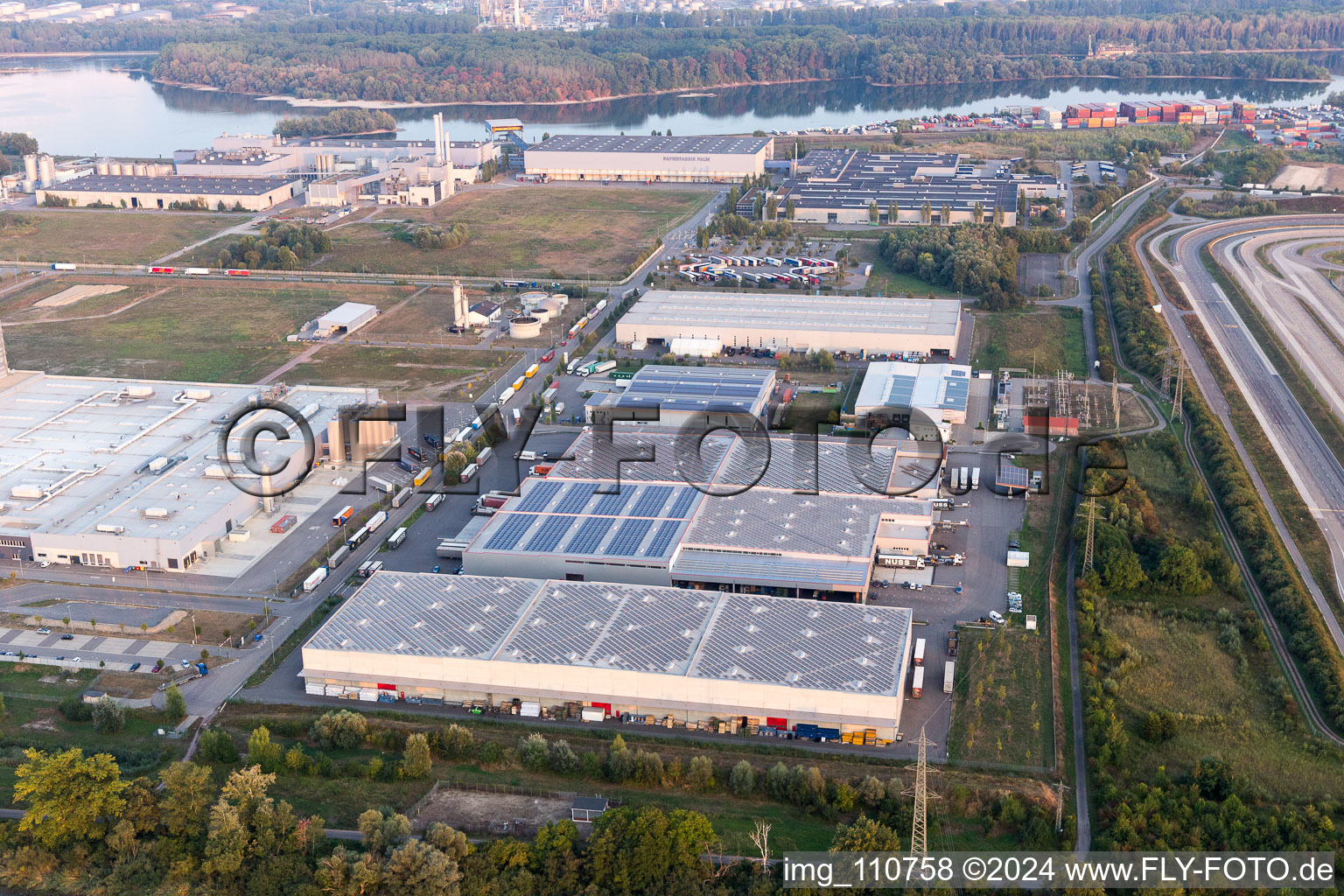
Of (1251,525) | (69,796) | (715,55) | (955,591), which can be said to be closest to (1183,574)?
(1251,525)

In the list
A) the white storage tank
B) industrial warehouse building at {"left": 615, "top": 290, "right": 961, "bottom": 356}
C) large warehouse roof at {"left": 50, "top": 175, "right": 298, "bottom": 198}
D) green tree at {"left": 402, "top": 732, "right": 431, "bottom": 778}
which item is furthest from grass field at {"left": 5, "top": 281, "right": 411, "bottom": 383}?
green tree at {"left": 402, "top": 732, "right": 431, "bottom": 778}

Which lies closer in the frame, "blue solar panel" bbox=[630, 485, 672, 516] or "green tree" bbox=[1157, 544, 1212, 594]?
"green tree" bbox=[1157, 544, 1212, 594]

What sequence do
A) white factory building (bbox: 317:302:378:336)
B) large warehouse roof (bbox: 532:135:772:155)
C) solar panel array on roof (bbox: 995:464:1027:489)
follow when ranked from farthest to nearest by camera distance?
large warehouse roof (bbox: 532:135:772:155), white factory building (bbox: 317:302:378:336), solar panel array on roof (bbox: 995:464:1027:489)

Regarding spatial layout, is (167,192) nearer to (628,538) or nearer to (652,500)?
(652,500)

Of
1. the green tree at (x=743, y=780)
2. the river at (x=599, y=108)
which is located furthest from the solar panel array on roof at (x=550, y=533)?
the river at (x=599, y=108)

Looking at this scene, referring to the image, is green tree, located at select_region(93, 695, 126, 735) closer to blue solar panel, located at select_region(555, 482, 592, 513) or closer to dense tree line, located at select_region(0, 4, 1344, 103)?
blue solar panel, located at select_region(555, 482, 592, 513)

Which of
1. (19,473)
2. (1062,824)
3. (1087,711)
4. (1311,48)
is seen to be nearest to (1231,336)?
(1087,711)

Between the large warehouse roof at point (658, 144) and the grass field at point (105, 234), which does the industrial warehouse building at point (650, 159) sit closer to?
the large warehouse roof at point (658, 144)

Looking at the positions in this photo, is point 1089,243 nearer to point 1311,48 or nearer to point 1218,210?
point 1218,210
